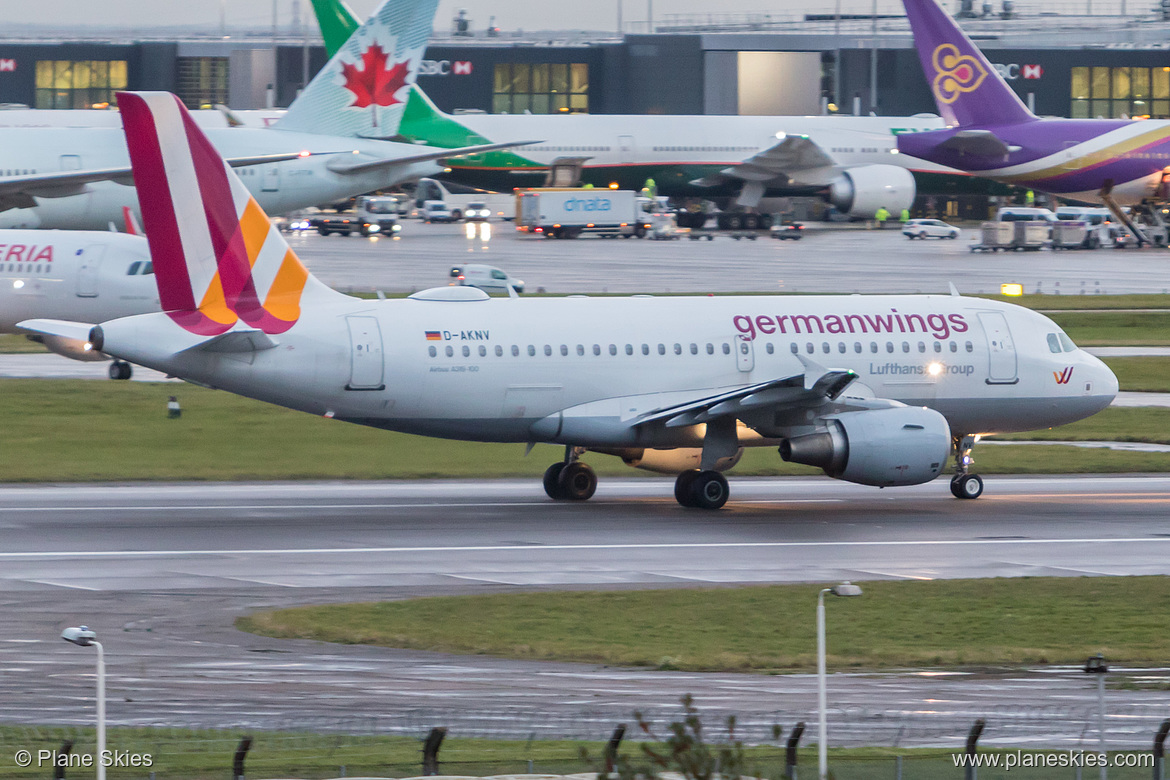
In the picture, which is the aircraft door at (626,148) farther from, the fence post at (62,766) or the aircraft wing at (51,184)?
the fence post at (62,766)

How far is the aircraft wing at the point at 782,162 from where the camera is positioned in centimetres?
10812

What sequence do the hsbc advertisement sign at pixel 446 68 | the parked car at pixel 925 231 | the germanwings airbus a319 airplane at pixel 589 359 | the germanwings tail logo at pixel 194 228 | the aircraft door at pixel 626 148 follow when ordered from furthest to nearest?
the hsbc advertisement sign at pixel 446 68 → the aircraft door at pixel 626 148 → the parked car at pixel 925 231 → the germanwings airbus a319 airplane at pixel 589 359 → the germanwings tail logo at pixel 194 228

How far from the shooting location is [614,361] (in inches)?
1297

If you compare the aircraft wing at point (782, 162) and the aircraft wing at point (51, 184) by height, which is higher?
the aircraft wing at point (782, 162)

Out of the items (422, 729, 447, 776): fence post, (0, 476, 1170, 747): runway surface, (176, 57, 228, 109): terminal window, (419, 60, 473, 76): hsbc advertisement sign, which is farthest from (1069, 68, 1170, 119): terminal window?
(422, 729, 447, 776): fence post

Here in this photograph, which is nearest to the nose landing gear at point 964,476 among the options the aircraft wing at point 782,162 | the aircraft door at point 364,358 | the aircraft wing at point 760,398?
the aircraft wing at point 760,398

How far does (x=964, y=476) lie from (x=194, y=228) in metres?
16.9

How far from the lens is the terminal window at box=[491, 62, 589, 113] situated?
156625mm

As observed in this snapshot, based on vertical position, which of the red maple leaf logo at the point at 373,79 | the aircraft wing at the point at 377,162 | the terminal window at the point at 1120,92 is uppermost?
the terminal window at the point at 1120,92

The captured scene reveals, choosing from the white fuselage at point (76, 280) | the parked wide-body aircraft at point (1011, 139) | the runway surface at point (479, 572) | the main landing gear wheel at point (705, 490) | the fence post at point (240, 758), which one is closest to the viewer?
the fence post at point (240, 758)

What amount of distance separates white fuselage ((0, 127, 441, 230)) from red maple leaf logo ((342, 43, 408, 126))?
2.02 metres

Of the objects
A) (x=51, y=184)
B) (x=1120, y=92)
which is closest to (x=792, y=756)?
(x=51, y=184)

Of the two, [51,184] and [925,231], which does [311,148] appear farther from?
[925,231]

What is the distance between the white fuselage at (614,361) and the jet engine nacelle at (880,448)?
1179 mm
